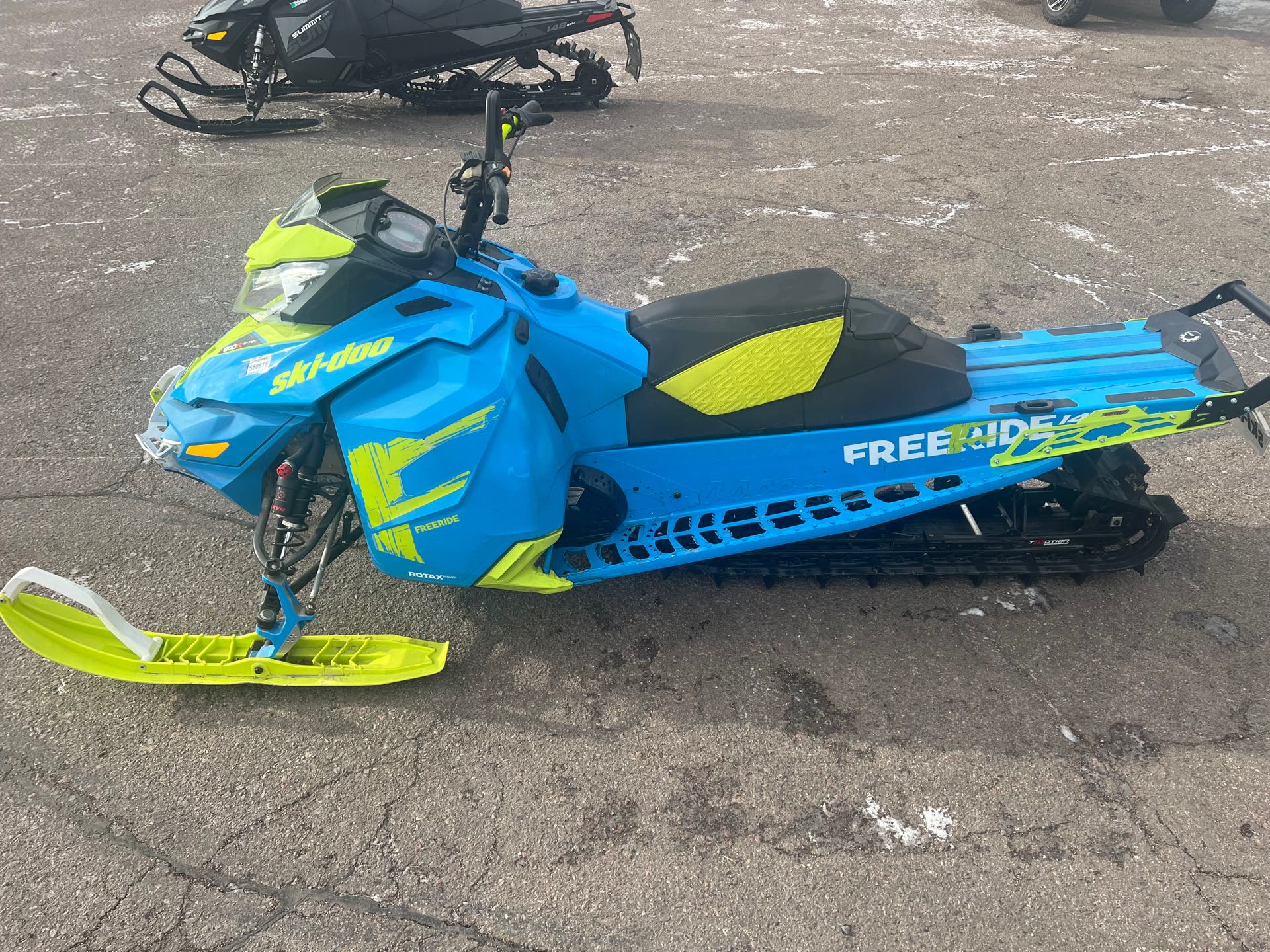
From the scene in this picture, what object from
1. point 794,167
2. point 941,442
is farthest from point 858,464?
point 794,167

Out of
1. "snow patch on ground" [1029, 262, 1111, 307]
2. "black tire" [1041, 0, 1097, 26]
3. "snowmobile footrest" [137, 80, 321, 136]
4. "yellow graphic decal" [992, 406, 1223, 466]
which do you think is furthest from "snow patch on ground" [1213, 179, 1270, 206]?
"snowmobile footrest" [137, 80, 321, 136]

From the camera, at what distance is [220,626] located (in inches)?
126

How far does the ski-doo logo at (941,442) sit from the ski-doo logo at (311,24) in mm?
6844

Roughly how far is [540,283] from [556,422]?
49 centimetres

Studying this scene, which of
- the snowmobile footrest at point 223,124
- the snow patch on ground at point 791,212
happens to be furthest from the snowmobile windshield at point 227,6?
the snow patch on ground at point 791,212

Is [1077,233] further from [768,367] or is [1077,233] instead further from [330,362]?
[330,362]

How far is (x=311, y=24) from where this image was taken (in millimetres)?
7375

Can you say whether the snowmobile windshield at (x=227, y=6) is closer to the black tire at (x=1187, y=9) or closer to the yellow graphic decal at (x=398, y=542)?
the yellow graphic decal at (x=398, y=542)

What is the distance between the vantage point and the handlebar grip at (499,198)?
99.3 inches

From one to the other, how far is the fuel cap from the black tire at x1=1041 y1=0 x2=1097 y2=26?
10.4 metres

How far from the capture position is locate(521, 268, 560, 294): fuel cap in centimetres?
292

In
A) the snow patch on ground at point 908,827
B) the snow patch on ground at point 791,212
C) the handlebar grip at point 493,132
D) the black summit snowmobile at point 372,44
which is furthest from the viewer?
the black summit snowmobile at point 372,44

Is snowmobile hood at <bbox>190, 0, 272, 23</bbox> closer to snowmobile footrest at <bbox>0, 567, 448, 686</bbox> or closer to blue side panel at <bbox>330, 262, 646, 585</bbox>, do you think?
blue side panel at <bbox>330, 262, 646, 585</bbox>

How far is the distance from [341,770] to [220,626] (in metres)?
0.89
